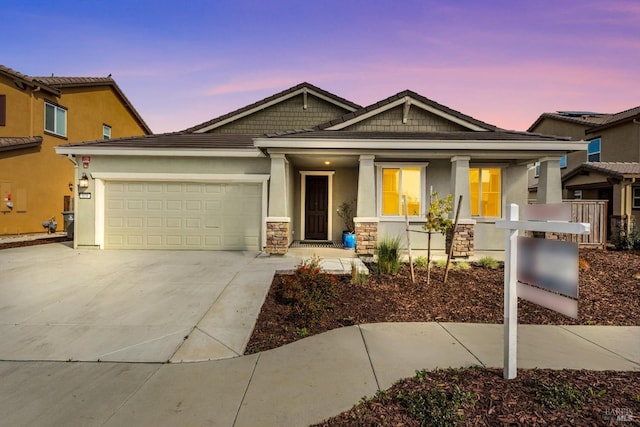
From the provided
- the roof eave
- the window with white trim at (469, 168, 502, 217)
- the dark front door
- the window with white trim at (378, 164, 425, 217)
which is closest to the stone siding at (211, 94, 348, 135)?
the dark front door

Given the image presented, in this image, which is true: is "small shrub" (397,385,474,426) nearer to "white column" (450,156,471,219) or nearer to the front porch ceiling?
the front porch ceiling

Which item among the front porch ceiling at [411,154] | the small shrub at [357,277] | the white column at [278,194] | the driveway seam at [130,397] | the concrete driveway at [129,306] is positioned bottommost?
the driveway seam at [130,397]

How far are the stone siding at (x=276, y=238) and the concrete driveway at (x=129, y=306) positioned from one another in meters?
0.59

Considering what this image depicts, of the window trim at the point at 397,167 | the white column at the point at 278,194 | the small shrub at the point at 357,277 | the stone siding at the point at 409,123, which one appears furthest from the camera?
the window trim at the point at 397,167

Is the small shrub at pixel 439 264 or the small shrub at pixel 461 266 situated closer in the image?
the small shrub at pixel 461 266

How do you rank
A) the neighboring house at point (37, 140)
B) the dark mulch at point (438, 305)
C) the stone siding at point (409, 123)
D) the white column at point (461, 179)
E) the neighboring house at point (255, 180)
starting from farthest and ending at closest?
the neighboring house at point (37, 140) → the stone siding at point (409, 123) → the neighboring house at point (255, 180) → the white column at point (461, 179) → the dark mulch at point (438, 305)

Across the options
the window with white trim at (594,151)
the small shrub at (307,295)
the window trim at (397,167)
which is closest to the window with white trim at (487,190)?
the window trim at (397,167)

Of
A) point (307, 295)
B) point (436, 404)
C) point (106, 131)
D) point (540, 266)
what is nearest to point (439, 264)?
point (307, 295)

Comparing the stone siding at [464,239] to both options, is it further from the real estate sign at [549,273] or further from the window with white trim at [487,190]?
the real estate sign at [549,273]

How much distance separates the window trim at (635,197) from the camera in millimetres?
14766

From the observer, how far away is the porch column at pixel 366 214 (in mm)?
9219

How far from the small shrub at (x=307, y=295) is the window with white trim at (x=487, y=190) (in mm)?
7452

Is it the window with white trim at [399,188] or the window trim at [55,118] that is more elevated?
the window trim at [55,118]

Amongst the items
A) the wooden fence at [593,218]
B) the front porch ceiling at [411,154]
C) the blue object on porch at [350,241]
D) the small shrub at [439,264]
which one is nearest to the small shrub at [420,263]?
the small shrub at [439,264]
